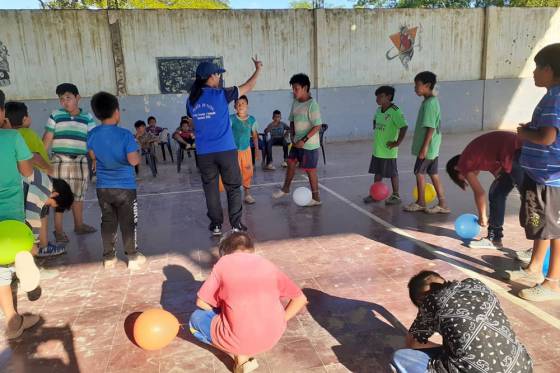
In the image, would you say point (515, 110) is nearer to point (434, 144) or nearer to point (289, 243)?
point (434, 144)

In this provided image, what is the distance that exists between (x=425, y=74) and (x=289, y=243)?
248 cm

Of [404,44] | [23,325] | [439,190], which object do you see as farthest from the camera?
[404,44]

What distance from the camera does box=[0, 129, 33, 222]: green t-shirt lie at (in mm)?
2768

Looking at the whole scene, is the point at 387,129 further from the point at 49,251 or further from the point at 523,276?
the point at 49,251

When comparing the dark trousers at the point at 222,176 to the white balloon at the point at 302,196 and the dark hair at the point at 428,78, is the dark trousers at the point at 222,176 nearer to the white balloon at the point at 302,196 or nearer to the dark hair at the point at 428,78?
the white balloon at the point at 302,196

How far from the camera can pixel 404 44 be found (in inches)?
492

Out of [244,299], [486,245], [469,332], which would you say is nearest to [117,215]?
[244,299]

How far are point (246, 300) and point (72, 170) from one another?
123 inches

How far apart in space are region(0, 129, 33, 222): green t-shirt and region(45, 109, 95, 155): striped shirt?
147 centimetres

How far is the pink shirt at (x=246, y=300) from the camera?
2.11m

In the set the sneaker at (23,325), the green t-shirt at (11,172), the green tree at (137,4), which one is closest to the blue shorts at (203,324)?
the sneaker at (23,325)

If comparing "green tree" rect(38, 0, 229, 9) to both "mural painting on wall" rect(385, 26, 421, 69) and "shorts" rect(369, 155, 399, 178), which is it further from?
"shorts" rect(369, 155, 399, 178)

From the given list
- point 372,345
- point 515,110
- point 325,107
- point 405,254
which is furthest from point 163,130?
point 515,110

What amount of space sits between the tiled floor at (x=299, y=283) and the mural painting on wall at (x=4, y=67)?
633 centimetres
